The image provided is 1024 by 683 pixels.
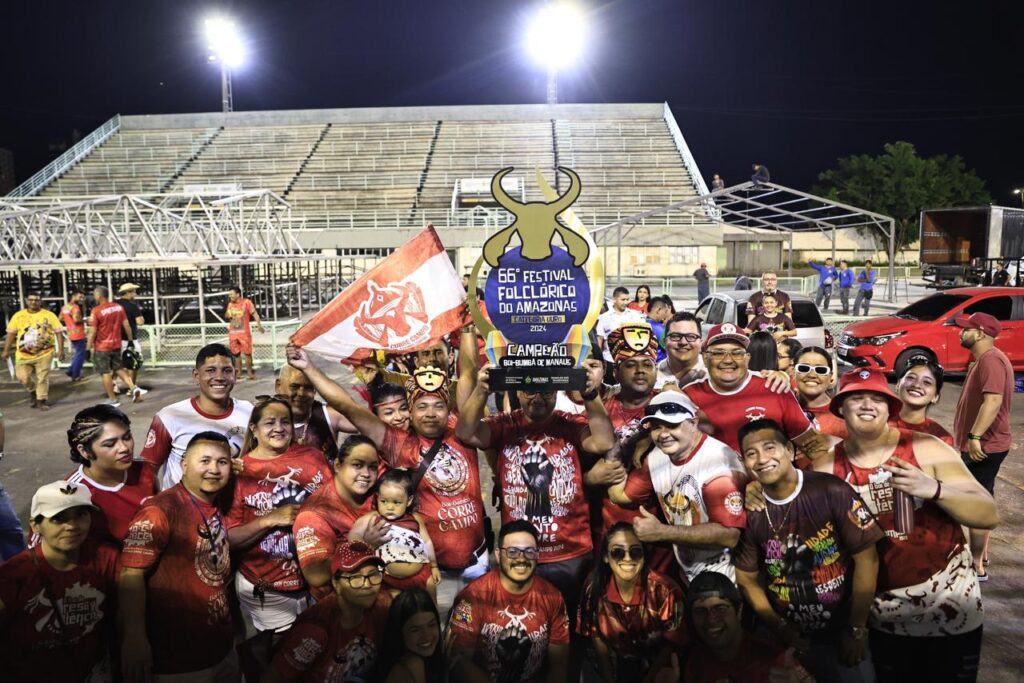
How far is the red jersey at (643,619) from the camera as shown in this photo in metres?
3.01

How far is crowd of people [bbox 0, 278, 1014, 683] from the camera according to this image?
285 centimetres

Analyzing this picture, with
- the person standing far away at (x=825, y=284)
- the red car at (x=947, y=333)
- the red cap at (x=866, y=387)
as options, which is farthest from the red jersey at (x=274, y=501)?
the person standing far away at (x=825, y=284)

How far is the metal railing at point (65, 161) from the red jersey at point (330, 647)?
4542cm

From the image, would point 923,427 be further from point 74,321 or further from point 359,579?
point 74,321

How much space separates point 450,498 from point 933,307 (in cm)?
1121

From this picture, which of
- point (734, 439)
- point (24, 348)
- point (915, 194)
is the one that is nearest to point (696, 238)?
point (915, 194)

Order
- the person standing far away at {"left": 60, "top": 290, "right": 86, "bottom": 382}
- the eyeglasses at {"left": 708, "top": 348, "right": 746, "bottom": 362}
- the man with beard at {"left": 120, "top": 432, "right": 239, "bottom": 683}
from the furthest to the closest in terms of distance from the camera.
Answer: the person standing far away at {"left": 60, "top": 290, "right": 86, "bottom": 382} < the eyeglasses at {"left": 708, "top": 348, "right": 746, "bottom": 362} < the man with beard at {"left": 120, "top": 432, "right": 239, "bottom": 683}

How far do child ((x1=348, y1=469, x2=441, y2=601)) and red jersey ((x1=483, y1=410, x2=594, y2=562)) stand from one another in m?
0.43

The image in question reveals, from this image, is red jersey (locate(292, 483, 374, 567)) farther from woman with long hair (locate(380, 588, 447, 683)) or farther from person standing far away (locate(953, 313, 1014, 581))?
person standing far away (locate(953, 313, 1014, 581))

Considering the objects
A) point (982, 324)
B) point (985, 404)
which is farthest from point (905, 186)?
point (985, 404)

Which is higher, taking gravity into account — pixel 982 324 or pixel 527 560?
pixel 982 324

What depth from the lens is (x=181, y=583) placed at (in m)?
2.88

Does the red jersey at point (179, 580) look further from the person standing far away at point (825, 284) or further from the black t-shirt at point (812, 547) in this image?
the person standing far away at point (825, 284)

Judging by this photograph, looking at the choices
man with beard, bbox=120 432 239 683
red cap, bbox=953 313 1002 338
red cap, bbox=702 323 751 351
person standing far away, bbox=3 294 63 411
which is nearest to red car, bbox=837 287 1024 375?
red cap, bbox=953 313 1002 338
